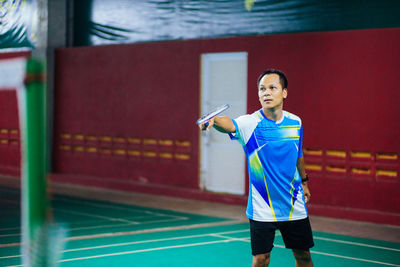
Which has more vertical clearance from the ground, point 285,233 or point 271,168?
point 271,168

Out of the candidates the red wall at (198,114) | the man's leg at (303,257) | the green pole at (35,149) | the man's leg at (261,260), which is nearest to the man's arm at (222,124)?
the man's leg at (261,260)

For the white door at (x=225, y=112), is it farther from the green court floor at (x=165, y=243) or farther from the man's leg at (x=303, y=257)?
the man's leg at (x=303, y=257)

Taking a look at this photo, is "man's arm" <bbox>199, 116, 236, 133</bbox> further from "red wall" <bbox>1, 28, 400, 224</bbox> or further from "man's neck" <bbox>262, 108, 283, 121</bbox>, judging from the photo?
"red wall" <bbox>1, 28, 400, 224</bbox>

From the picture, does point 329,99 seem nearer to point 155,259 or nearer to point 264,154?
point 155,259

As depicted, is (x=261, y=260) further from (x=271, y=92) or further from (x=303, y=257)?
(x=271, y=92)

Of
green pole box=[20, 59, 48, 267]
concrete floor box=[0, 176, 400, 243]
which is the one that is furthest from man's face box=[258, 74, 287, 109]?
concrete floor box=[0, 176, 400, 243]

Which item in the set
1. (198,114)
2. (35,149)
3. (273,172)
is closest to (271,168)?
(273,172)

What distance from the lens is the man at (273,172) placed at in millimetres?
5883

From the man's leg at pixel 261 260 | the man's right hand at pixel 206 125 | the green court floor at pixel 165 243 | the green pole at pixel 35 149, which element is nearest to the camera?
the green pole at pixel 35 149

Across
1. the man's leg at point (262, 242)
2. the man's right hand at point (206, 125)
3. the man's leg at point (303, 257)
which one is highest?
the man's right hand at point (206, 125)

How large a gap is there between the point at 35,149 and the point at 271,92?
9.43 ft

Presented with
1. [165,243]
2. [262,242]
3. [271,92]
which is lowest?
[165,243]

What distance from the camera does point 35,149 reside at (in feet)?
11.3

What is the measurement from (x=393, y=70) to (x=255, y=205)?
6096 mm
